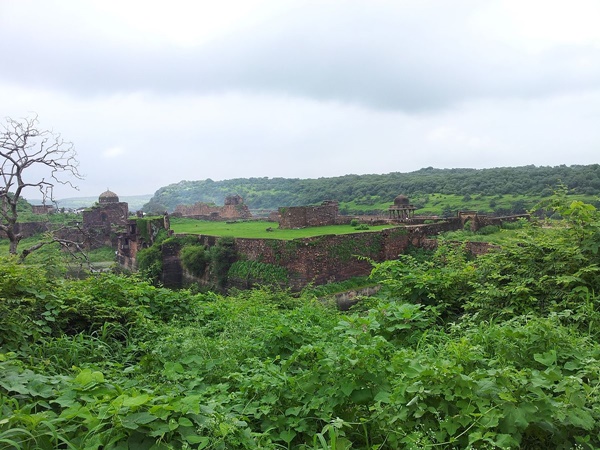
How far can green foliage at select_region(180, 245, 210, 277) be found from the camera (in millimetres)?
21609

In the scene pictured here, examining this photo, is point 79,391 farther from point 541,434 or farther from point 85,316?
point 541,434

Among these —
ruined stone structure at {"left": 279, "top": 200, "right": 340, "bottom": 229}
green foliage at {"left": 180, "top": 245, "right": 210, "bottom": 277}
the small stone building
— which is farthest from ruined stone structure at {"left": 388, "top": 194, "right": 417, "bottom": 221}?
the small stone building

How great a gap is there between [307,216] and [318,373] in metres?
23.0

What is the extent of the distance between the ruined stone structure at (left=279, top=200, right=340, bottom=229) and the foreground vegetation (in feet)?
65.2

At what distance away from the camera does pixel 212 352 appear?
13.4 feet

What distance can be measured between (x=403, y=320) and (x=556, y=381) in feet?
5.91

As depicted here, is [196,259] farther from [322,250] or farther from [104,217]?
[104,217]

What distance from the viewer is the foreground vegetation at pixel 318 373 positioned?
93.7 inches

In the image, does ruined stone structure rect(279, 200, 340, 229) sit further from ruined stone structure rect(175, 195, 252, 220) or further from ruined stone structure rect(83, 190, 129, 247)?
ruined stone structure rect(175, 195, 252, 220)

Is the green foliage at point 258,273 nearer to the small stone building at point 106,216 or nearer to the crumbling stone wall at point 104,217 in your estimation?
the small stone building at point 106,216

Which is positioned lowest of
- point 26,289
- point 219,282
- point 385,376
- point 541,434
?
point 219,282

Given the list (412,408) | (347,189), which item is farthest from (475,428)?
(347,189)

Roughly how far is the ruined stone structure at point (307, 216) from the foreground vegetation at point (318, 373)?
1988 centimetres

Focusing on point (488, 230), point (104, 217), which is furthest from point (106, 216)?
point (488, 230)
